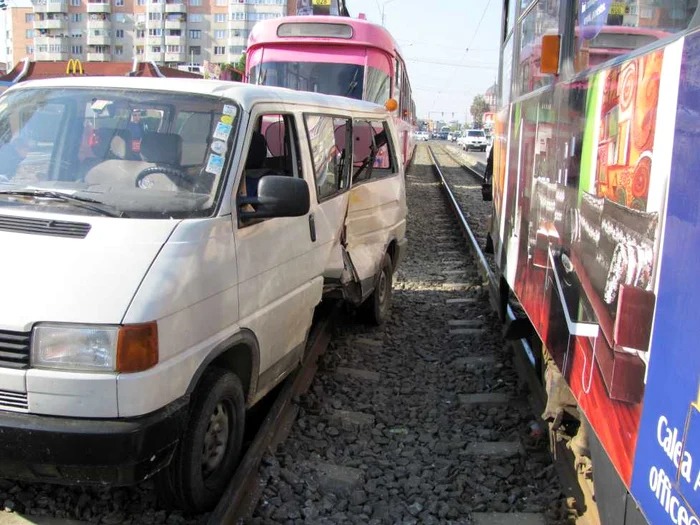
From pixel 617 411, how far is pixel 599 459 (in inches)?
22.9

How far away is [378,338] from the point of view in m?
6.47

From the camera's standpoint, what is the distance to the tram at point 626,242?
1921mm

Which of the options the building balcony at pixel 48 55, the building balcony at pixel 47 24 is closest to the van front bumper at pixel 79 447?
the building balcony at pixel 48 55

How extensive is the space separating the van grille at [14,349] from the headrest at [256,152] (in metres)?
1.58

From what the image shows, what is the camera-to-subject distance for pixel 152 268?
9.49ft

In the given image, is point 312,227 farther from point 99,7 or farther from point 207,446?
point 99,7

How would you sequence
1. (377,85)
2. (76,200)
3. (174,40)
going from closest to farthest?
(76,200), (377,85), (174,40)

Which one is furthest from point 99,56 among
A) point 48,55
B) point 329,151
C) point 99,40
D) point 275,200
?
point 275,200

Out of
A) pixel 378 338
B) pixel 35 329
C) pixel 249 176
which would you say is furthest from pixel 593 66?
pixel 378 338

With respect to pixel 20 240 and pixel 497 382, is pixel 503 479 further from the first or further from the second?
pixel 20 240

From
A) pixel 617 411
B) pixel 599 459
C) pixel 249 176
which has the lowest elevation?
pixel 599 459

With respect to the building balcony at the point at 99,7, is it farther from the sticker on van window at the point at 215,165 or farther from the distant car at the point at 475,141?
the sticker on van window at the point at 215,165

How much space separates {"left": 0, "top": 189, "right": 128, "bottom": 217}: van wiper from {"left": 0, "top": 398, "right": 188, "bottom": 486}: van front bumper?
38.2 inches

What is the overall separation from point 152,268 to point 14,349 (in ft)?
2.02
